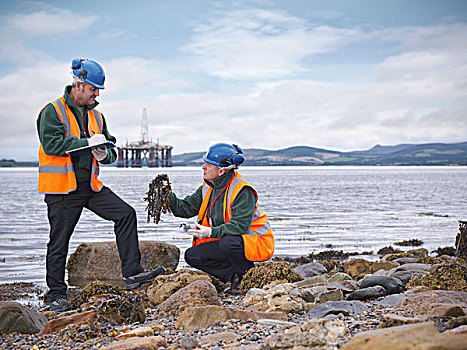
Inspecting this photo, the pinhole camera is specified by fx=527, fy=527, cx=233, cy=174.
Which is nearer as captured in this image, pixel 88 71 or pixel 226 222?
pixel 88 71

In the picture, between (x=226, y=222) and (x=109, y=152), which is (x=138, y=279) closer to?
(x=226, y=222)

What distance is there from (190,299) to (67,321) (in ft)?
4.32

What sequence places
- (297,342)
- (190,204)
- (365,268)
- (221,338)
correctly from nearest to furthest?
(297,342) → (221,338) → (190,204) → (365,268)

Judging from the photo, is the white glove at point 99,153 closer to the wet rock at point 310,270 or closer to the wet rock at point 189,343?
the wet rock at point 189,343

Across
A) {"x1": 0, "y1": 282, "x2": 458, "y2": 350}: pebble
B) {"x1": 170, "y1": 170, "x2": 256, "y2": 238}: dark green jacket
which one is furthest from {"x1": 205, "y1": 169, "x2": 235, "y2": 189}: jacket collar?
{"x1": 0, "y1": 282, "x2": 458, "y2": 350}: pebble

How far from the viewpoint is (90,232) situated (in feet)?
58.0

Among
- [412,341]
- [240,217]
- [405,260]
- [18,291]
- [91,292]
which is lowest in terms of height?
[18,291]

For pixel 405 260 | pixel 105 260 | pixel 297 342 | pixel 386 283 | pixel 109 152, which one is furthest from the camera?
pixel 405 260

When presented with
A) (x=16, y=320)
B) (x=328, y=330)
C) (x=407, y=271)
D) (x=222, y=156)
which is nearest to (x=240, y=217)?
(x=222, y=156)

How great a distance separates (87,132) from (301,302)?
3.45 meters

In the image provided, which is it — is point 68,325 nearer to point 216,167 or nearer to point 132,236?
point 132,236

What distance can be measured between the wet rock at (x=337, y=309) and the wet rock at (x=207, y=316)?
402 mm

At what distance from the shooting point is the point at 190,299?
5.89 meters

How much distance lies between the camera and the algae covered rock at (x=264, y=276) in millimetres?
7203
